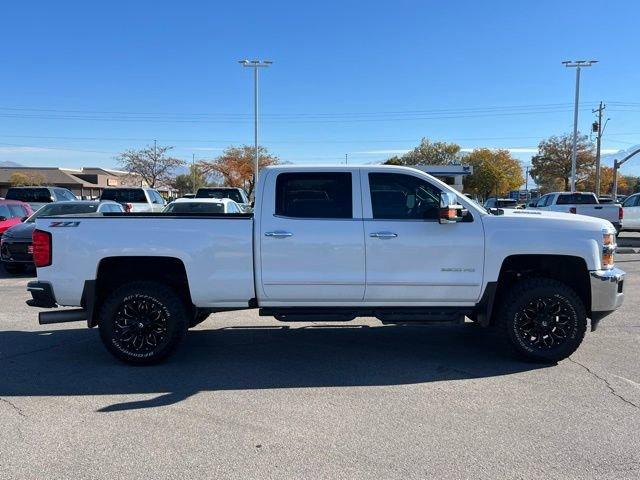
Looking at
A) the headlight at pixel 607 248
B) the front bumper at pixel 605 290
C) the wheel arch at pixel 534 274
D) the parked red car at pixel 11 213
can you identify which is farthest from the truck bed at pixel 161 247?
the parked red car at pixel 11 213

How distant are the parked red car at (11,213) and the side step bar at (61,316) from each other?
9.87 meters

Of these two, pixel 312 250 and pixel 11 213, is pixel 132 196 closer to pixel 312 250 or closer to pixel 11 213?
pixel 11 213

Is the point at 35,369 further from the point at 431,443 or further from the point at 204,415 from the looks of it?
the point at 431,443

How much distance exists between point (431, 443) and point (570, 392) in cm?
174

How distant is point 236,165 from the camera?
63969mm

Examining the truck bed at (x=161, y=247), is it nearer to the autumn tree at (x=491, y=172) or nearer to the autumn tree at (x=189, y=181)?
the autumn tree at (x=491, y=172)

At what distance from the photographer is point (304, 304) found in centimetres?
552

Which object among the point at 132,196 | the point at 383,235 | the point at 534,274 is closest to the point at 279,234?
the point at 383,235

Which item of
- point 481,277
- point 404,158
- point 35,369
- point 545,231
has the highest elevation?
point 404,158

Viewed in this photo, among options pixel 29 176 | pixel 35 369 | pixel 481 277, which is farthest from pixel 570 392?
pixel 29 176

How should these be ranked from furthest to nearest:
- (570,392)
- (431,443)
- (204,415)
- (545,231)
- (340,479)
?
(545,231)
(570,392)
(204,415)
(431,443)
(340,479)

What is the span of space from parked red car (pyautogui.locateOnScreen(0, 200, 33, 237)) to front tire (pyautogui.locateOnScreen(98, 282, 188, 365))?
1028cm

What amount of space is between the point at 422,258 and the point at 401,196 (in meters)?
0.67

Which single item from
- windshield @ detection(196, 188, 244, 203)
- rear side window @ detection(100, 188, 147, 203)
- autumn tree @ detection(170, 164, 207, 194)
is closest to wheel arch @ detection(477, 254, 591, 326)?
A: windshield @ detection(196, 188, 244, 203)
